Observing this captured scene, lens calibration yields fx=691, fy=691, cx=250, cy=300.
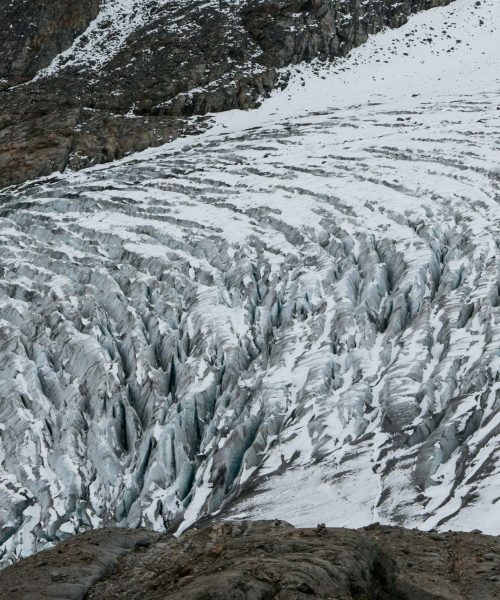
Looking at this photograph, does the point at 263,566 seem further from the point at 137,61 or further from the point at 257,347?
the point at 137,61

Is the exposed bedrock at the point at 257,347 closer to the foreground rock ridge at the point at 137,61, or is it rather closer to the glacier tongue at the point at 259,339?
the glacier tongue at the point at 259,339

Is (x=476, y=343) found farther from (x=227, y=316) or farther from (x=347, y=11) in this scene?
(x=347, y=11)

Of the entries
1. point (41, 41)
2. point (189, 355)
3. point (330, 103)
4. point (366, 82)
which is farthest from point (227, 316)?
point (41, 41)

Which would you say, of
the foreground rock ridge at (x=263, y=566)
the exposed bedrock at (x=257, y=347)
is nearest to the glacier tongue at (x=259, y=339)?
the exposed bedrock at (x=257, y=347)

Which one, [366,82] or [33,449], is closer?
[33,449]

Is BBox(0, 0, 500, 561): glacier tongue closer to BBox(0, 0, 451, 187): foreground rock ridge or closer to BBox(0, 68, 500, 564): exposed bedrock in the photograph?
BBox(0, 68, 500, 564): exposed bedrock

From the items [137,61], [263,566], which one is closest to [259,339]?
[263,566]

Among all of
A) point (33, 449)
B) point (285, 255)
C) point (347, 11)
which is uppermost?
point (347, 11)

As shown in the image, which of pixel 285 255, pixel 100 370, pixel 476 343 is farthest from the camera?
pixel 285 255
